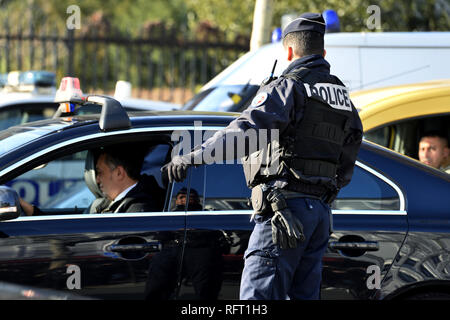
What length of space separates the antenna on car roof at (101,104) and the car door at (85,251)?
0.43 m

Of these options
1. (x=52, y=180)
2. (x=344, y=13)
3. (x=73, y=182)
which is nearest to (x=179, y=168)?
(x=73, y=182)

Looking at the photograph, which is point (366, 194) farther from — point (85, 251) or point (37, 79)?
point (37, 79)

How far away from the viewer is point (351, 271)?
3594 millimetres

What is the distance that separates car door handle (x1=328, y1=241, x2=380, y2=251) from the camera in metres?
3.61

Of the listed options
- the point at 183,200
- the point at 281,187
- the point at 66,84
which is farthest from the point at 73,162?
the point at 281,187

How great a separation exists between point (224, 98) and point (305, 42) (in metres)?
2.93

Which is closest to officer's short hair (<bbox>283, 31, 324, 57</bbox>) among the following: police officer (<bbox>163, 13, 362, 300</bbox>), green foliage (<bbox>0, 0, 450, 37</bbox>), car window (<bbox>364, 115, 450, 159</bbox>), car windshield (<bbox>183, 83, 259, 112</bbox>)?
police officer (<bbox>163, 13, 362, 300</bbox>)

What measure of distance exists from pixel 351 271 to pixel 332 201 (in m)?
0.38

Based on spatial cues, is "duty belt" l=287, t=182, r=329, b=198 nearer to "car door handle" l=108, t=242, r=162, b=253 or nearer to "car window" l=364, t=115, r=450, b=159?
"car door handle" l=108, t=242, r=162, b=253

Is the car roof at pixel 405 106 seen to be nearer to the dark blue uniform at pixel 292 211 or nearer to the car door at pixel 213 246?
the dark blue uniform at pixel 292 211

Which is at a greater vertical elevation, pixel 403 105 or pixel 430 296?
pixel 403 105

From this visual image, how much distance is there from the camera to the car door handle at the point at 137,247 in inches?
136

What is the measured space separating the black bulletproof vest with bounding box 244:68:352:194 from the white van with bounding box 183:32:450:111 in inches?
111

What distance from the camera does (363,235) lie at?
12.0 feet
